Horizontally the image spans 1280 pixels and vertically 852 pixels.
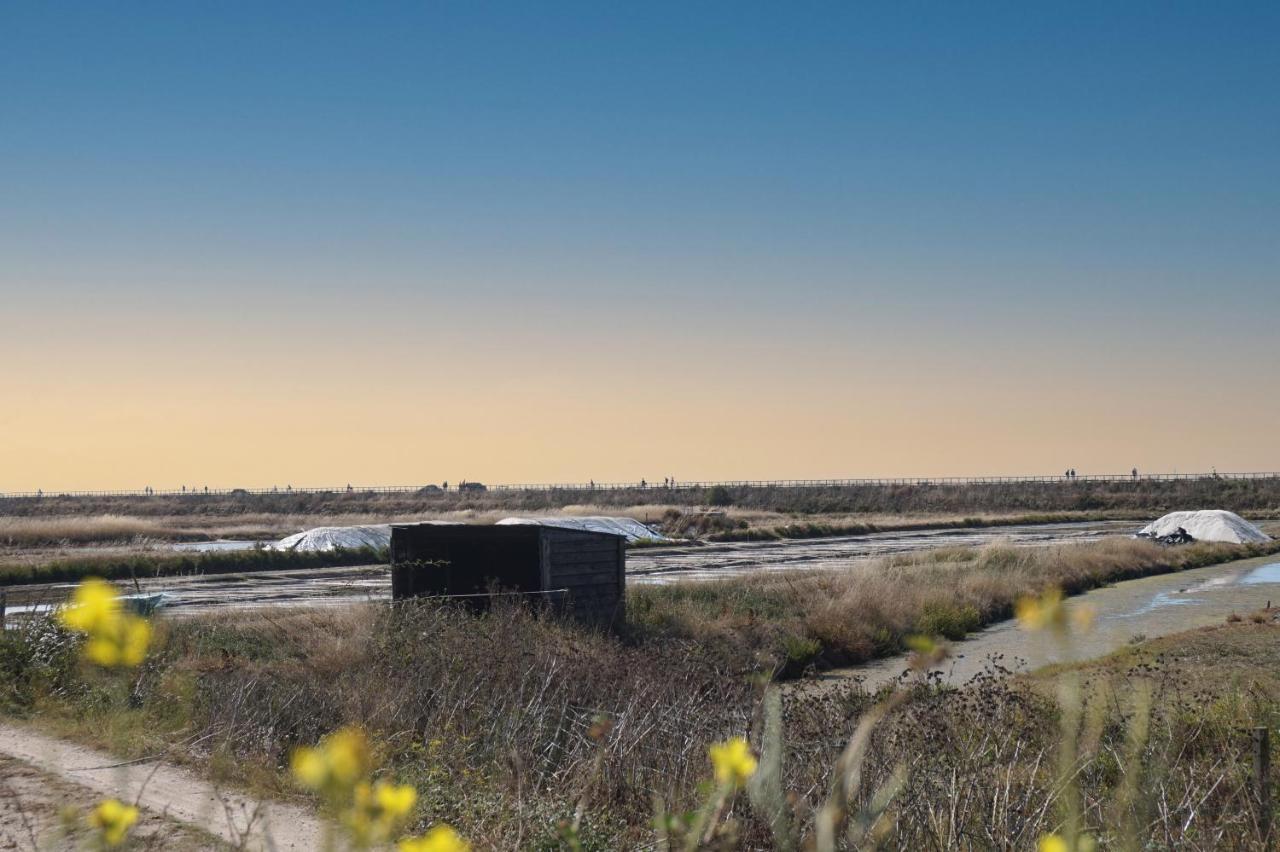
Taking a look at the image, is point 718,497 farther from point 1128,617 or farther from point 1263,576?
point 1128,617

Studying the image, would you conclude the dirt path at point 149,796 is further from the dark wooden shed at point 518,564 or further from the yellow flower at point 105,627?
the dark wooden shed at point 518,564

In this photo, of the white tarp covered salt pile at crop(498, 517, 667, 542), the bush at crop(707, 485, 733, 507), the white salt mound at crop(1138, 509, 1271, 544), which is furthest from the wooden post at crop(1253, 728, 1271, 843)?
the bush at crop(707, 485, 733, 507)

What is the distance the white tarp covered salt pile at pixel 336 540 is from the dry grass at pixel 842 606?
1836cm

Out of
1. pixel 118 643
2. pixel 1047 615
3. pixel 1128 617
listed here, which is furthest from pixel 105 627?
pixel 1128 617

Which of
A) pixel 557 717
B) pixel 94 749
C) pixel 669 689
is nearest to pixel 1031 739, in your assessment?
pixel 669 689

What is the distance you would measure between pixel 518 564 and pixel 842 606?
25.5 feet

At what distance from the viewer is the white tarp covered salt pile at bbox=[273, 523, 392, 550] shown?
141 feet

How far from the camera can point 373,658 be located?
49.5 ft

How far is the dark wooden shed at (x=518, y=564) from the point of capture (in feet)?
64.5

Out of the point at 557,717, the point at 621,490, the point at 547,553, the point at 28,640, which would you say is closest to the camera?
the point at 557,717

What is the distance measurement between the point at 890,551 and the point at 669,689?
122 ft

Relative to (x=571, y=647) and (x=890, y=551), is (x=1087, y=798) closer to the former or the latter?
(x=571, y=647)

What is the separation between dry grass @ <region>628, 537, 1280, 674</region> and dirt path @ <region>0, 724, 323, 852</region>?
951cm

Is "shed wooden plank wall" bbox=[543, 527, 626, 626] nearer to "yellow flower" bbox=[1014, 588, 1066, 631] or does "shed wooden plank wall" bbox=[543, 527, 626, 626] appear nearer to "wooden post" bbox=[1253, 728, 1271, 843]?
"wooden post" bbox=[1253, 728, 1271, 843]
